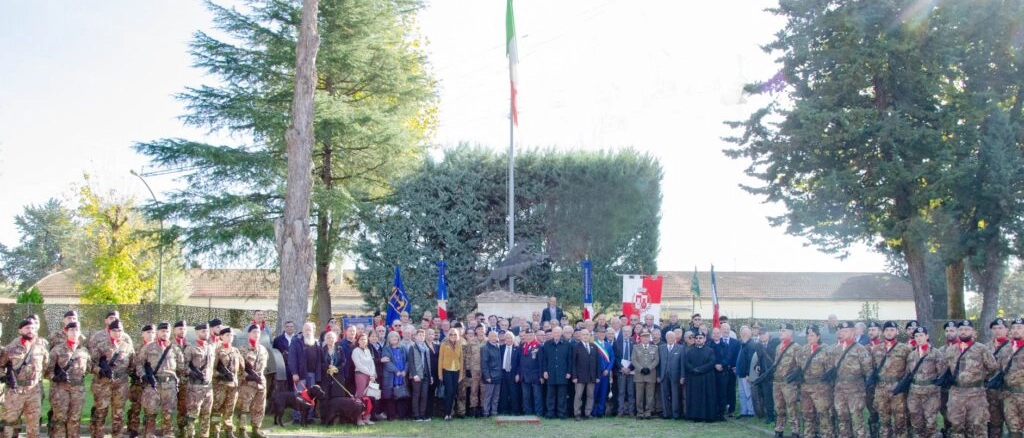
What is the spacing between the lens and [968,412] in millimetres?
11562

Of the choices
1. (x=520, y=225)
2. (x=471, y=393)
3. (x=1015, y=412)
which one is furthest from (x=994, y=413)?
(x=520, y=225)

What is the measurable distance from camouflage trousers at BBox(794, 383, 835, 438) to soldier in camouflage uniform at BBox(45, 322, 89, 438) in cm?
1011

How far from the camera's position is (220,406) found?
12477 millimetres

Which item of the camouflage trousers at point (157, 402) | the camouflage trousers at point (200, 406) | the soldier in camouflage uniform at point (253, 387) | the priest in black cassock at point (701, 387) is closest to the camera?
the camouflage trousers at point (157, 402)

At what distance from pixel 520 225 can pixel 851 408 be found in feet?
48.5

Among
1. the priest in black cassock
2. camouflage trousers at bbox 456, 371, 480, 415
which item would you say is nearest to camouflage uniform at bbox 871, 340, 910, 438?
the priest in black cassock

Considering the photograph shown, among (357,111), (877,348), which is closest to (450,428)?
(877,348)

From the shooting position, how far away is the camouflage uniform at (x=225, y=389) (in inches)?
484

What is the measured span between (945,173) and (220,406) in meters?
15.2

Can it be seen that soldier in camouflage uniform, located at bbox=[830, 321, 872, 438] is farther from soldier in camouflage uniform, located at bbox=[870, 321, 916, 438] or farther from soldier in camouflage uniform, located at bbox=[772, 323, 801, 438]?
soldier in camouflage uniform, located at bbox=[772, 323, 801, 438]

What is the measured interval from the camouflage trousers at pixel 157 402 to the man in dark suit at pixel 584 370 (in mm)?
6930

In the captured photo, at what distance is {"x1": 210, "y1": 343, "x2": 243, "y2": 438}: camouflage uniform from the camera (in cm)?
1230

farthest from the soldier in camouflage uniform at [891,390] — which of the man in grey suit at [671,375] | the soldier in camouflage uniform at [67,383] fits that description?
the soldier in camouflage uniform at [67,383]

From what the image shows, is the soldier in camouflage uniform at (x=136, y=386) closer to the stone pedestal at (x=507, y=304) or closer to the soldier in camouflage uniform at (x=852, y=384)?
the soldier in camouflage uniform at (x=852, y=384)
